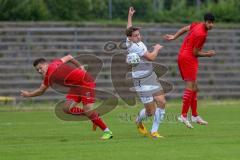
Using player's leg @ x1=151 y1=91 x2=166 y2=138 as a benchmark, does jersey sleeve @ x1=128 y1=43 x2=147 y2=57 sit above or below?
above

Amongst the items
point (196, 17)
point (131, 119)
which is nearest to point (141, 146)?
point (131, 119)

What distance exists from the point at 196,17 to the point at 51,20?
683 cm

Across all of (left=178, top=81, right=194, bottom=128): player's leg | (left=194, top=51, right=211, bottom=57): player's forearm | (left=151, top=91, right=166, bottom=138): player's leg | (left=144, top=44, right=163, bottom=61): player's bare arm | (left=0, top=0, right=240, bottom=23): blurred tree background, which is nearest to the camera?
(left=144, top=44, right=163, bottom=61): player's bare arm

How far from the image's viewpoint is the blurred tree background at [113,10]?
34.2 metres

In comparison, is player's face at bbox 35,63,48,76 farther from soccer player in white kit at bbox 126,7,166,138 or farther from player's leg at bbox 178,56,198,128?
player's leg at bbox 178,56,198,128

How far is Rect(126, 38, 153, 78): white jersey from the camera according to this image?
1706 cm

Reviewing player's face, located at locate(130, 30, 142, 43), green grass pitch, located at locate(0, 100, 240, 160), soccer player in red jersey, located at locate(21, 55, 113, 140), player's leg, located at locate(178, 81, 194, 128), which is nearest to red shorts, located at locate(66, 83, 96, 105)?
soccer player in red jersey, located at locate(21, 55, 113, 140)

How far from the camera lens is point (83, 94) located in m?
17.1

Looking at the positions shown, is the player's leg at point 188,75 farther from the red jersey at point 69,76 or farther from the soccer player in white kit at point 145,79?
the red jersey at point 69,76

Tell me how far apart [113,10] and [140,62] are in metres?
19.6

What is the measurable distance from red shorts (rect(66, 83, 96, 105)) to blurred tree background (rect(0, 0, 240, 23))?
16.9 meters

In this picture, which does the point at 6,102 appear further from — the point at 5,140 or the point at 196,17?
the point at 5,140

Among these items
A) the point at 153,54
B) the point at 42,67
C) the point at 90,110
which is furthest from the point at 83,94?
the point at 153,54

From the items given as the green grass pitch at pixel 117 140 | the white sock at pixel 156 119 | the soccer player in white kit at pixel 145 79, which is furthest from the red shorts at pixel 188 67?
the white sock at pixel 156 119
